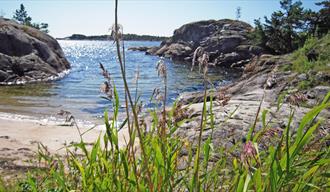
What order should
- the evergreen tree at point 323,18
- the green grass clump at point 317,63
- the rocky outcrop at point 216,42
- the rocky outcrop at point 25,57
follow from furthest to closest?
the rocky outcrop at point 216,42 < the evergreen tree at point 323,18 < the rocky outcrop at point 25,57 < the green grass clump at point 317,63

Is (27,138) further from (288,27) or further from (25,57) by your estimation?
(288,27)

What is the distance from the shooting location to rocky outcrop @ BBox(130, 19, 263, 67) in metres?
46.3

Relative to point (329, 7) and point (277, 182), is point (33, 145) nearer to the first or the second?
point (277, 182)

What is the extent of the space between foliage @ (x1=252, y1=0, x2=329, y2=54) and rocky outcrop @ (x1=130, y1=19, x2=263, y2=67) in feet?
8.83

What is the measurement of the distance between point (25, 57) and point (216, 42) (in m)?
20.1

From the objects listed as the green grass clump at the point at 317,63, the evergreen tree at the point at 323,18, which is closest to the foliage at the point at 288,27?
the evergreen tree at the point at 323,18

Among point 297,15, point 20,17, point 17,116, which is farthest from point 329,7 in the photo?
point 20,17

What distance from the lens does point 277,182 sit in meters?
1.44

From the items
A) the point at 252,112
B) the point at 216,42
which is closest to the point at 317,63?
the point at 252,112

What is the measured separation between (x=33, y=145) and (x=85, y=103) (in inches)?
337

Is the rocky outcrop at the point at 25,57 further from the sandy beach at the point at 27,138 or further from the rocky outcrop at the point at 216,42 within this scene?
the rocky outcrop at the point at 216,42

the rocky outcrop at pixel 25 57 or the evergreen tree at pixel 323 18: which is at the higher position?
the evergreen tree at pixel 323 18

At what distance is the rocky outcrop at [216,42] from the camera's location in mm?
46281

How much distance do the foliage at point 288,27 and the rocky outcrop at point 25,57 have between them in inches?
1017
